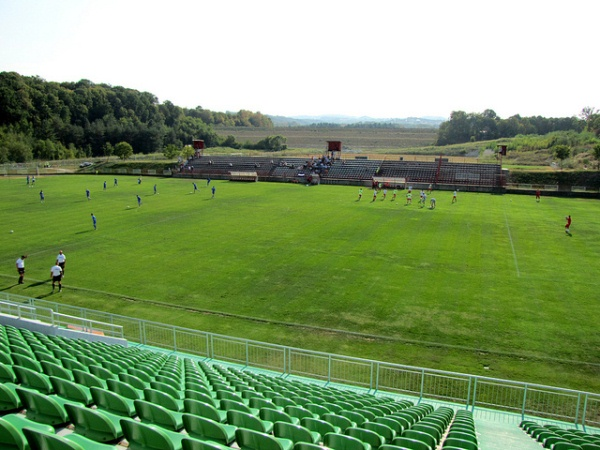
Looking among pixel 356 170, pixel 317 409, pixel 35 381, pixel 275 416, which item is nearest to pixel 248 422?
pixel 275 416

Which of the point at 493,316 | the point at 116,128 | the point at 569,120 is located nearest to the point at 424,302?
the point at 493,316

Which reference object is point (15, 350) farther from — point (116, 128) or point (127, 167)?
point (116, 128)

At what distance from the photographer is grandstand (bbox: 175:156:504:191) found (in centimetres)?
5697

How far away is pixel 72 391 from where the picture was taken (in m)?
6.30

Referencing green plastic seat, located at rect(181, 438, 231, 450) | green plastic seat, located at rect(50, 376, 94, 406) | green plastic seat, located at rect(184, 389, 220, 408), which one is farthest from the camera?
green plastic seat, located at rect(184, 389, 220, 408)

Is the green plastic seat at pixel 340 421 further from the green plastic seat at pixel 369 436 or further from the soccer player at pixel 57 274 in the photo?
the soccer player at pixel 57 274

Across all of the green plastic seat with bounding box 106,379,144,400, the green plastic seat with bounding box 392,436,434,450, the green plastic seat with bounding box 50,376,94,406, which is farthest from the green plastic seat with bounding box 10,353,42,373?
the green plastic seat with bounding box 392,436,434,450

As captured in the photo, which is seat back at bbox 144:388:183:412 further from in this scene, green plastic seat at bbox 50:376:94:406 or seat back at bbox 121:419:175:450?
seat back at bbox 121:419:175:450

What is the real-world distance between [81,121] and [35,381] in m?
112

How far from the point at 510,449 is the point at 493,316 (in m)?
8.77

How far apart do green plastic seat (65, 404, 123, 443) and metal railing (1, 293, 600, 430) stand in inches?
244

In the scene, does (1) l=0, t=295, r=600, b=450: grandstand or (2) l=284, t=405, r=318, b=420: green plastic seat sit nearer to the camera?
(1) l=0, t=295, r=600, b=450: grandstand

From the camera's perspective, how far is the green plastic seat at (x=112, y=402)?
5949 millimetres

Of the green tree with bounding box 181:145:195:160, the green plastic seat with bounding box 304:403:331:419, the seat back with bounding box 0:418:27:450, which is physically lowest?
the green plastic seat with bounding box 304:403:331:419
